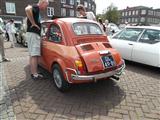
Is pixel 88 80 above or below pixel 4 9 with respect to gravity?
below

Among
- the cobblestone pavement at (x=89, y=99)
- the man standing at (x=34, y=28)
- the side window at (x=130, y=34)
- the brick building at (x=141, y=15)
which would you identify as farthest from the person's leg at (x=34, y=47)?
the brick building at (x=141, y=15)

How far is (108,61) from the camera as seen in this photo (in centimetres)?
420

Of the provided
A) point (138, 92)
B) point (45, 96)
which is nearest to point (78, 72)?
point (45, 96)

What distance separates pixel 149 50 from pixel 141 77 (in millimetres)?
967

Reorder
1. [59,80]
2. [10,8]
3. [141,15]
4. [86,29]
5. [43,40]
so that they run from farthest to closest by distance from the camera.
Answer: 1. [141,15]
2. [10,8]
3. [43,40]
4. [86,29]
5. [59,80]

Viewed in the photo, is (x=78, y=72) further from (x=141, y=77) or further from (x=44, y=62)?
(x=141, y=77)

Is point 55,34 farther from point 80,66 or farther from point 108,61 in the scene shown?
point 108,61

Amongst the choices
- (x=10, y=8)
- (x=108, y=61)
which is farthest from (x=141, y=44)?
(x=10, y=8)

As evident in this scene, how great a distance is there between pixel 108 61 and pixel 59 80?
1.21 metres

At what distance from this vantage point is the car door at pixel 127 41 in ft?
21.6

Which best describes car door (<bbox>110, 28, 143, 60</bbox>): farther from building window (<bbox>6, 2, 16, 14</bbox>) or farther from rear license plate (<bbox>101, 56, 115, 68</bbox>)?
building window (<bbox>6, 2, 16, 14</bbox>)

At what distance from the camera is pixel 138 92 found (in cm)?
453

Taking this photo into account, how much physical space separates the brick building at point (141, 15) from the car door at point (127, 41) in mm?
80467

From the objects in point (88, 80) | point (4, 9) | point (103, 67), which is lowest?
point (88, 80)
